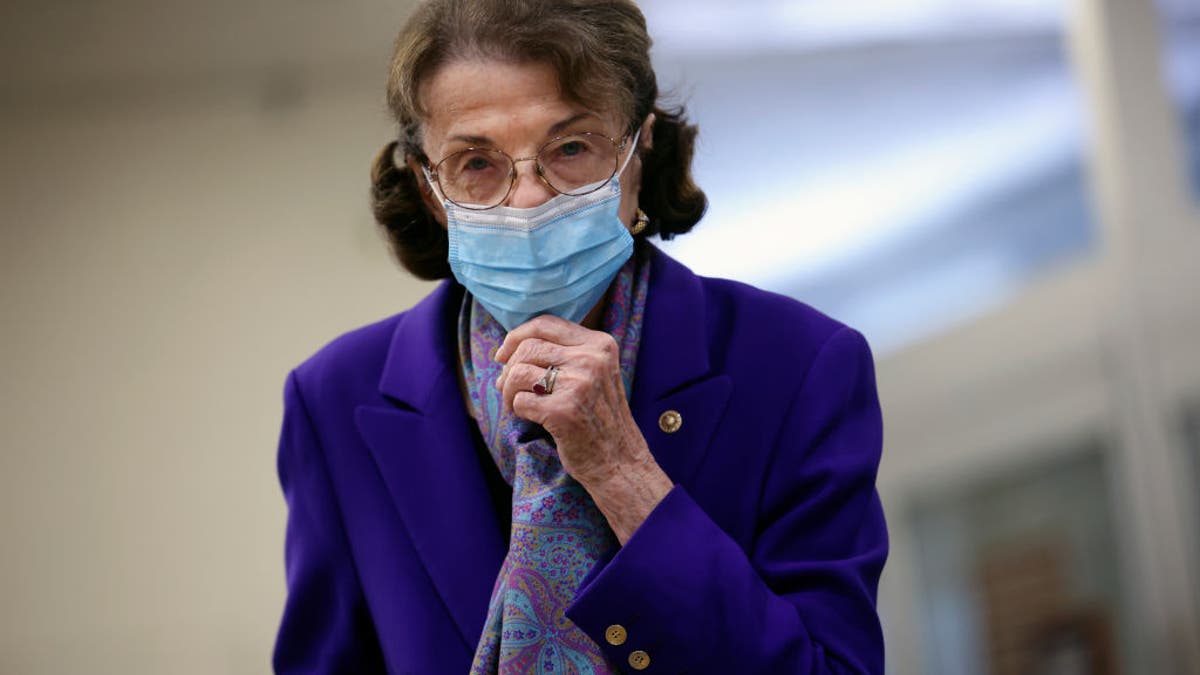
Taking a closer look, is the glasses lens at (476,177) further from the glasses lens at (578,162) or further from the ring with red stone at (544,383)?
the ring with red stone at (544,383)

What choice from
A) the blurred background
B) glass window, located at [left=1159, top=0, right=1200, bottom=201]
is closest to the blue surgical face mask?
the blurred background

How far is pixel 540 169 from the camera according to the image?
1.47 meters

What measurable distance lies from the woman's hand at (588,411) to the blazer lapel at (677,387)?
0.28 ft

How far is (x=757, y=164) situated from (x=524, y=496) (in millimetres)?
4944

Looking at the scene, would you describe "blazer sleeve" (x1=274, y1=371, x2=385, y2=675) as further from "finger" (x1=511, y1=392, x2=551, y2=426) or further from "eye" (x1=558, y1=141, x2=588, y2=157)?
"eye" (x1=558, y1=141, x2=588, y2=157)

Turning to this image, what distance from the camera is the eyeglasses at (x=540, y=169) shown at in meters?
1.47

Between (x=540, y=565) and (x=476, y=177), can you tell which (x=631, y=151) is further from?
(x=540, y=565)

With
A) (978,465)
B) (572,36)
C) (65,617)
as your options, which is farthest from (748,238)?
(572,36)

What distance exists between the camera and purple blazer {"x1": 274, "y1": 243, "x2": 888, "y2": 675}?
54.1 inches

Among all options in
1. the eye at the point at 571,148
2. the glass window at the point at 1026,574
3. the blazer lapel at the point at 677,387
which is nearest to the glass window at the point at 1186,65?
the glass window at the point at 1026,574

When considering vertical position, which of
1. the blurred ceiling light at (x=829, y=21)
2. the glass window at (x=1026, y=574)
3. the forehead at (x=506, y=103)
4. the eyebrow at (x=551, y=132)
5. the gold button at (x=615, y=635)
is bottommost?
the glass window at (x=1026, y=574)

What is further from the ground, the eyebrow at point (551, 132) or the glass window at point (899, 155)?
the glass window at point (899, 155)

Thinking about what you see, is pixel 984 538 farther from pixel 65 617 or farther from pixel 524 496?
pixel 524 496

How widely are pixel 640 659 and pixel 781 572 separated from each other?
0.16 metres
